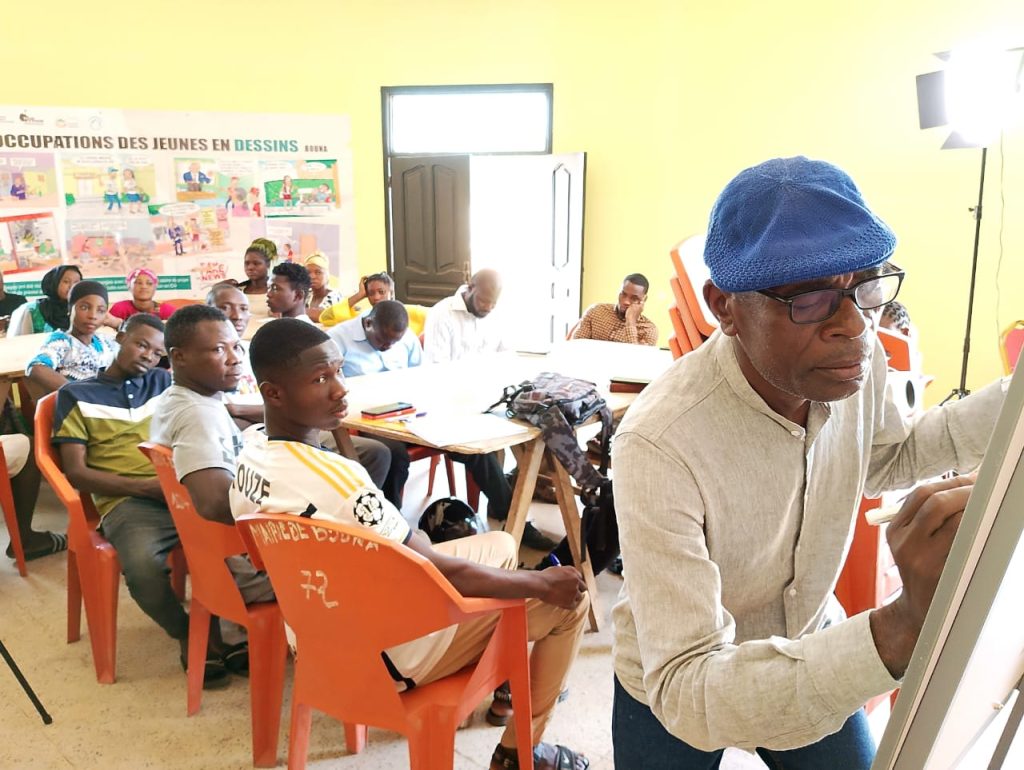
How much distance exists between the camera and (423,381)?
323 centimetres

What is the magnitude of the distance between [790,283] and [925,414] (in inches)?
20.6

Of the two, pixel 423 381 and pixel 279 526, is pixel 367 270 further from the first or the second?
pixel 279 526

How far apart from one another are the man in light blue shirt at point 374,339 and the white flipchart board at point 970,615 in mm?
3337

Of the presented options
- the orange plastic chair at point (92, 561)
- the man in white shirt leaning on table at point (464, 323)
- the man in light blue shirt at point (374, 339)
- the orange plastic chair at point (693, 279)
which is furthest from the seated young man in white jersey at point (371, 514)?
the man in white shirt leaning on table at point (464, 323)

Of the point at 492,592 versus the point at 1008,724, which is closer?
the point at 1008,724

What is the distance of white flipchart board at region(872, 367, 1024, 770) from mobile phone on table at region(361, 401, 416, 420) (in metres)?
2.26

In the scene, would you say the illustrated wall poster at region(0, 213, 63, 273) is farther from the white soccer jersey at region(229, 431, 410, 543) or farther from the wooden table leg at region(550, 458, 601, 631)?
the white soccer jersey at region(229, 431, 410, 543)

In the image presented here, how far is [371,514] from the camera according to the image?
59.1 inches

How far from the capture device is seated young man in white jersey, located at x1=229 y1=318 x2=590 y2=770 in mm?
1521

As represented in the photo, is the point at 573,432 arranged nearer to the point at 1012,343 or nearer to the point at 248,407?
the point at 248,407

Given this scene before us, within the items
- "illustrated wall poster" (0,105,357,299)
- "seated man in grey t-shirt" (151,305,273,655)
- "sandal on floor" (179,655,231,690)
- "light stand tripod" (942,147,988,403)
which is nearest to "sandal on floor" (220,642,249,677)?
"sandal on floor" (179,655,231,690)

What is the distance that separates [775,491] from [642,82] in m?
5.84

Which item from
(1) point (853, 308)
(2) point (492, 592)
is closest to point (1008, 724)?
(1) point (853, 308)

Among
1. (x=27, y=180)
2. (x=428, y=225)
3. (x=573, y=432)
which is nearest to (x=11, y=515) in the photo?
(x=573, y=432)
